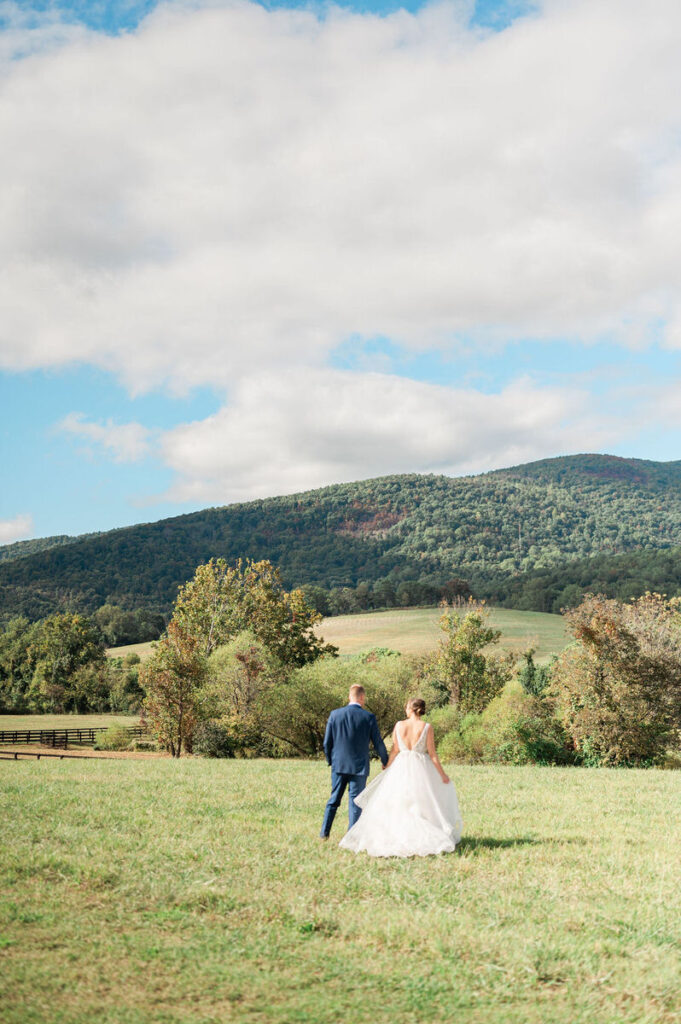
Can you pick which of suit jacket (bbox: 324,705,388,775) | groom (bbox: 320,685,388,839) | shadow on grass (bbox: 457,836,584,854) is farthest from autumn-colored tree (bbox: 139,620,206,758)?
shadow on grass (bbox: 457,836,584,854)

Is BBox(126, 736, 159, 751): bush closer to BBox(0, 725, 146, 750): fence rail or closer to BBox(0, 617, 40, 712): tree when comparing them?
BBox(0, 725, 146, 750): fence rail

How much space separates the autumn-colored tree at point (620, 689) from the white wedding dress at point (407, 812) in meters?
26.6

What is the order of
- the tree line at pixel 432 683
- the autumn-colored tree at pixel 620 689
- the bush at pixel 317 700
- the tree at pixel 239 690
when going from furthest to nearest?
the tree at pixel 239 690 < the bush at pixel 317 700 < the tree line at pixel 432 683 < the autumn-colored tree at pixel 620 689

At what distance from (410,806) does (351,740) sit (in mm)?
1269

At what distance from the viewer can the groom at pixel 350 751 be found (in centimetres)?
1134

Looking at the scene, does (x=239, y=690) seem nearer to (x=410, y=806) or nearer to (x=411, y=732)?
(x=411, y=732)

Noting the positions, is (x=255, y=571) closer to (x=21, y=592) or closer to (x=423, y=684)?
(x=423, y=684)

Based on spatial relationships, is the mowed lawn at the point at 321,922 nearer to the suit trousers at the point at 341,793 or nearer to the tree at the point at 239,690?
the suit trousers at the point at 341,793

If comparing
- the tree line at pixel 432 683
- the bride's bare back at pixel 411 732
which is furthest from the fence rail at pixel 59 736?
the bride's bare back at pixel 411 732

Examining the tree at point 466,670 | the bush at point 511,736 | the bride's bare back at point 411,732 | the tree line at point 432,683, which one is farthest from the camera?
the tree at point 466,670

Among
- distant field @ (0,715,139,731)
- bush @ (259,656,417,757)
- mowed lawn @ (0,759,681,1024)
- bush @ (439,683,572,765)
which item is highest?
mowed lawn @ (0,759,681,1024)

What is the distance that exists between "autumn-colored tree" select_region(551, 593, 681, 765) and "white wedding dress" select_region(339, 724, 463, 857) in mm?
26596

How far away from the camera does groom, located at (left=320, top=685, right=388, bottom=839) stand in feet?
37.2

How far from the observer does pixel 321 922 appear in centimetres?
750
